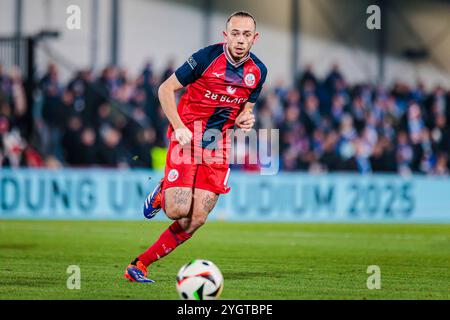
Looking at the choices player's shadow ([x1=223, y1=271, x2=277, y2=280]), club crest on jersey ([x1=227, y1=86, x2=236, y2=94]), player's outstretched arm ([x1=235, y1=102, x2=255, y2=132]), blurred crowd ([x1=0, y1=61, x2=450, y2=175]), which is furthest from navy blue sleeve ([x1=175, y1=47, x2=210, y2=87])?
blurred crowd ([x1=0, y1=61, x2=450, y2=175])

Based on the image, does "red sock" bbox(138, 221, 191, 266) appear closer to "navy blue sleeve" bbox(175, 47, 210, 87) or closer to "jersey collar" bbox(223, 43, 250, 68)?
"navy blue sleeve" bbox(175, 47, 210, 87)

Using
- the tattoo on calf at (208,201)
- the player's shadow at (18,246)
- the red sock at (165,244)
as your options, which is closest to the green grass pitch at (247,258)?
the player's shadow at (18,246)

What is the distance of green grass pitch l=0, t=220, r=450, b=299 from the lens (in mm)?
9422

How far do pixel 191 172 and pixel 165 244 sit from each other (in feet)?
2.44

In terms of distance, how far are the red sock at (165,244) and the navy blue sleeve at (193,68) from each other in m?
1.41

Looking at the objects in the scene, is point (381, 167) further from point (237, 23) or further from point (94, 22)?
point (237, 23)

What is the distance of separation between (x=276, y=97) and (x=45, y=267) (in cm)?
1347

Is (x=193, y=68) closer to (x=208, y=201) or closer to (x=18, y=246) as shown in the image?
(x=208, y=201)

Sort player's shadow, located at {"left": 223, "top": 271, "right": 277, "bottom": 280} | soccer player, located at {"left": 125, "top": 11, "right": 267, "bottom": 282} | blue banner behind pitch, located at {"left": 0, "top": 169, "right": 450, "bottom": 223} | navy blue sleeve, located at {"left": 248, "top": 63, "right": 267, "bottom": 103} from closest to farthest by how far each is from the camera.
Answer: soccer player, located at {"left": 125, "top": 11, "right": 267, "bottom": 282}, navy blue sleeve, located at {"left": 248, "top": 63, "right": 267, "bottom": 103}, player's shadow, located at {"left": 223, "top": 271, "right": 277, "bottom": 280}, blue banner behind pitch, located at {"left": 0, "top": 169, "right": 450, "bottom": 223}

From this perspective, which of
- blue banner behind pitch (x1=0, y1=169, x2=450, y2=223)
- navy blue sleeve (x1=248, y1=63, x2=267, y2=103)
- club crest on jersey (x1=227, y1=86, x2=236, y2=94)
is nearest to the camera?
club crest on jersey (x1=227, y1=86, x2=236, y2=94)

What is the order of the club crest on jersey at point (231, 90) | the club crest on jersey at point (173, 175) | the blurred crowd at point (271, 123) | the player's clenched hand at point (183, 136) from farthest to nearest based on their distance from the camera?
1. the blurred crowd at point (271, 123)
2. the club crest on jersey at point (231, 90)
3. the club crest on jersey at point (173, 175)
4. the player's clenched hand at point (183, 136)

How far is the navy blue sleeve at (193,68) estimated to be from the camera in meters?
9.82

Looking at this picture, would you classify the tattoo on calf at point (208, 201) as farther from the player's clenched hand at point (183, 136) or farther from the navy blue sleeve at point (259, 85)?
the navy blue sleeve at point (259, 85)
